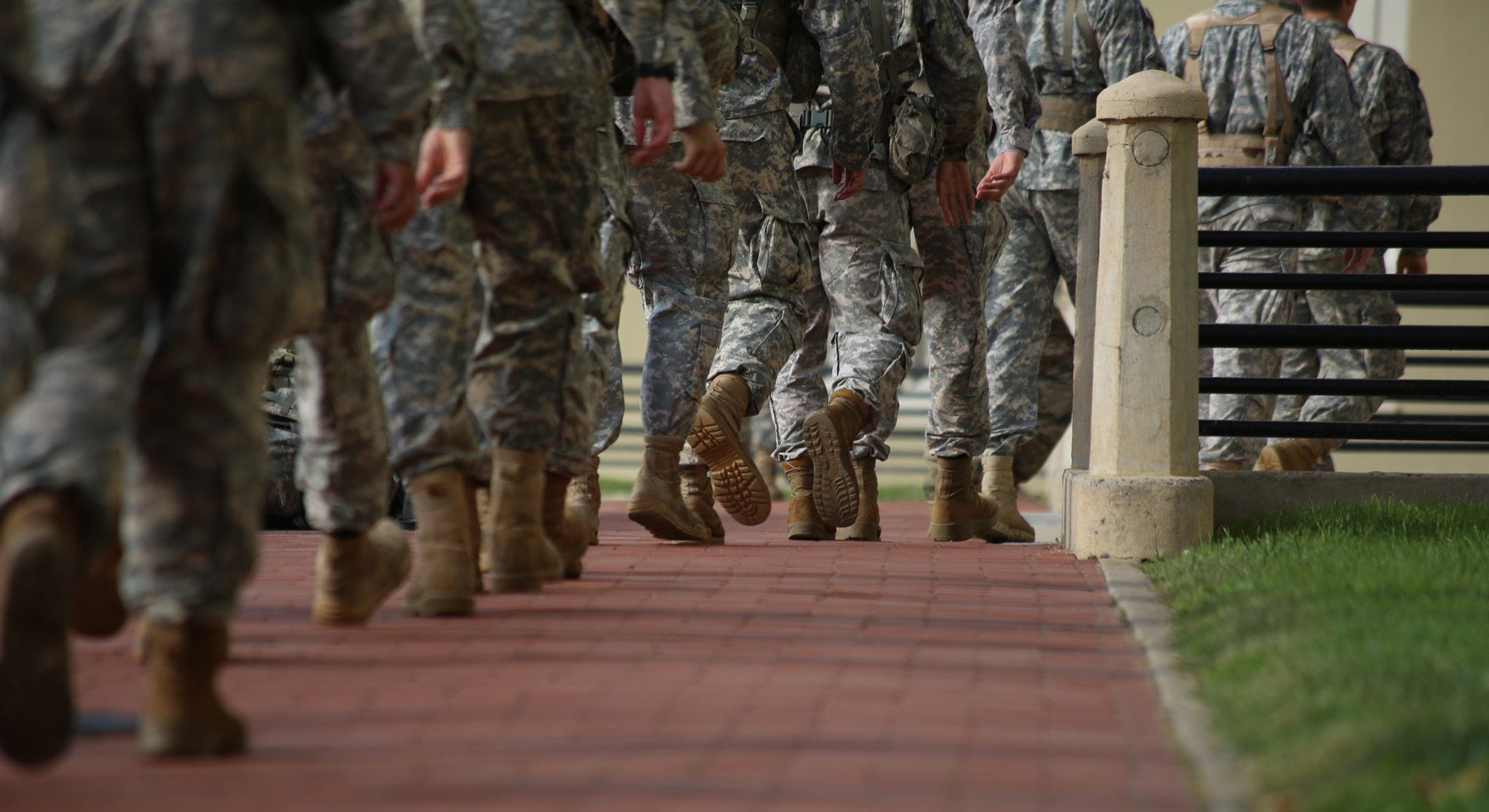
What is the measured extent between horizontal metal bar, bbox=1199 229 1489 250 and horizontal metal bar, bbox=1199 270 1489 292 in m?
A: 0.11

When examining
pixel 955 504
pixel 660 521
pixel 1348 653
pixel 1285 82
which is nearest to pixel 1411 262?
pixel 1285 82

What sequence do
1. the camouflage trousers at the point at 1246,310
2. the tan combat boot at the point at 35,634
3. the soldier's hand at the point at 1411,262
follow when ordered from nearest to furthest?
the tan combat boot at the point at 35,634
the camouflage trousers at the point at 1246,310
the soldier's hand at the point at 1411,262

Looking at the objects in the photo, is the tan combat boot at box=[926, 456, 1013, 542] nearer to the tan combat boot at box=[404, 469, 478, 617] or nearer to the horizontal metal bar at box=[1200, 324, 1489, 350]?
the horizontal metal bar at box=[1200, 324, 1489, 350]

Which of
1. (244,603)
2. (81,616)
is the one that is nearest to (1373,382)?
(244,603)

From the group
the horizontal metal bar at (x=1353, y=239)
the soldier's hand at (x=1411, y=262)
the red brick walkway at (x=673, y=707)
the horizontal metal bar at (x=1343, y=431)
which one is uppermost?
the horizontal metal bar at (x=1353, y=239)

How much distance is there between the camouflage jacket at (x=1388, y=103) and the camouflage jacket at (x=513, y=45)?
17.9 feet

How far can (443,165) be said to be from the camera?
448cm

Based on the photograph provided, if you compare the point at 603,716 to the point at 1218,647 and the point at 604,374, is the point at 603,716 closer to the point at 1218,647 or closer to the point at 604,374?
the point at 1218,647

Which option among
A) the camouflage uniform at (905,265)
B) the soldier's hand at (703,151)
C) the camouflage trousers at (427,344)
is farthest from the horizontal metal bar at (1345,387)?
the camouflage trousers at (427,344)

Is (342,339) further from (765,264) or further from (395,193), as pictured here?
(765,264)

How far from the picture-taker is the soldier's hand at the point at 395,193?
3738mm

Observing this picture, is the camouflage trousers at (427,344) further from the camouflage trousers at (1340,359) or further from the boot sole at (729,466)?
the camouflage trousers at (1340,359)

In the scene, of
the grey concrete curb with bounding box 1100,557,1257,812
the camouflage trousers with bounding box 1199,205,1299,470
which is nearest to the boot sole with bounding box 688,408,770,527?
the grey concrete curb with bounding box 1100,557,1257,812

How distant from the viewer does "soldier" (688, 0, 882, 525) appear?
7.16m
